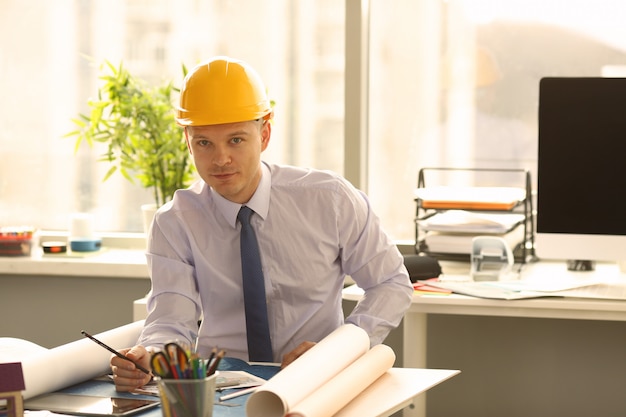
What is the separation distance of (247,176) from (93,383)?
→ 0.57m

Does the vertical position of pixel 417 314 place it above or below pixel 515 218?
below

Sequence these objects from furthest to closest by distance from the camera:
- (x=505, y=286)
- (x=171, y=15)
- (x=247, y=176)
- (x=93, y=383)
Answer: (x=171, y=15), (x=505, y=286), (x=247, y=176), (x=93, y=383)

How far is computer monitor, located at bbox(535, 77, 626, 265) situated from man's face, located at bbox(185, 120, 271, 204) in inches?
42.8

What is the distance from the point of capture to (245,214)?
2.21 meters

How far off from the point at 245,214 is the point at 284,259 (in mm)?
148

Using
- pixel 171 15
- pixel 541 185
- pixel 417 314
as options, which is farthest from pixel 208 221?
pixel 171 15

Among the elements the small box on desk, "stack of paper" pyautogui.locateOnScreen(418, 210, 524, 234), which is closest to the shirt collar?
"stack of paper" pyautogui.locateOnScreen(418, 210, 524, 234)

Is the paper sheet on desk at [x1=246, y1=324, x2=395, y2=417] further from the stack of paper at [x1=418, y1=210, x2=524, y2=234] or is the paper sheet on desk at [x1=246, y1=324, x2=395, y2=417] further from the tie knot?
the stack of paper at [x1=418, y1=210, x2=524, y2=234]

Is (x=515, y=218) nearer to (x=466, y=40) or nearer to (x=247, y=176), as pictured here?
(x=466, y=40)

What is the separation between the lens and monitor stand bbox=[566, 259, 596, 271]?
10.5ft

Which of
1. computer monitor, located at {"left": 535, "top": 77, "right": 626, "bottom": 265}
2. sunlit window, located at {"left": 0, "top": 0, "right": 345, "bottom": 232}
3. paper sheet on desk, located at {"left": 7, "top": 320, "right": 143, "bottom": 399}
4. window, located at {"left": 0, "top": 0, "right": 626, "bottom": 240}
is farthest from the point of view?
sunlit window, located at {"left": 0, "top": 0, "right": 345, "bottom": 232}

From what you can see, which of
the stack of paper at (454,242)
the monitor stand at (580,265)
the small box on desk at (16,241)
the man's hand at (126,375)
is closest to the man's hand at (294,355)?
the man's hand at (126,375)

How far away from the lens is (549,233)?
2879mm

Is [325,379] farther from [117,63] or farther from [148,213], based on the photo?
[117,63]
